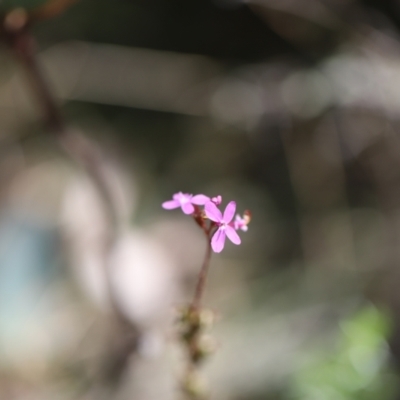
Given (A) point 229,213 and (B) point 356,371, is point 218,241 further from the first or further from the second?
(B) point 356,371

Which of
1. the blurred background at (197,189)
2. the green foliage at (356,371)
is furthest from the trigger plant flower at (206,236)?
the blurred background at (197,189)

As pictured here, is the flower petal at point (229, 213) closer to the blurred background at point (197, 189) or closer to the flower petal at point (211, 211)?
the flower petal at point (211, 211)

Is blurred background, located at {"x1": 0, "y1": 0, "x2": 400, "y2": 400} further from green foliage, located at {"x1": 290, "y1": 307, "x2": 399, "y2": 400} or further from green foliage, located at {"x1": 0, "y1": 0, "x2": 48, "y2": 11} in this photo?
green foliage, located at {"x1": 0, "y1": 0, "x2": 48, "y2": 11}

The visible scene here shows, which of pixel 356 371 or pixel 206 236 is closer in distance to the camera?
pixel 206 236

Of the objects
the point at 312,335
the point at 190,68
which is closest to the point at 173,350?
the point at 312,335

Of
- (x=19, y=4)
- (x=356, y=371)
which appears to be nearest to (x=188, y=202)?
(x=356, y=371)

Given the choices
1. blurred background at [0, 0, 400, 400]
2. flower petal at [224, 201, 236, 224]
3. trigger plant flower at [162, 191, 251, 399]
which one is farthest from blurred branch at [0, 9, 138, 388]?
flower petal at [224, 201, 236, 224]

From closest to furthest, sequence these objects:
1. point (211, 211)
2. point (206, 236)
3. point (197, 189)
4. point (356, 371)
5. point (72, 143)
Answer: point (211, 211)
point (206, 236)
point (356, 371)
point (72, 143)
point (197, 189)
